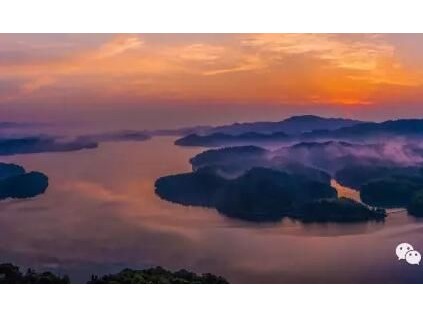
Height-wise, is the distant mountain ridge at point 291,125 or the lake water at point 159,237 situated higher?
the distant mountain ridge at point 291,125

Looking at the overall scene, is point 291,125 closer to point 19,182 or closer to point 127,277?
point 127,277

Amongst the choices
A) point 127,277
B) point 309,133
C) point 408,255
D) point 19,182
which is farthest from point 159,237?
point 408,255

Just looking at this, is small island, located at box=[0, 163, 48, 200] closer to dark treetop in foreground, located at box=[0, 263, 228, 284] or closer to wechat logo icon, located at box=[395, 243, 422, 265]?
dark treetop in foreground, located at box=[0, 263, 228, 284]

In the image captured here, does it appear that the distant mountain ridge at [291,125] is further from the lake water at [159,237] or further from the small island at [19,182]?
the small island at [19,182]

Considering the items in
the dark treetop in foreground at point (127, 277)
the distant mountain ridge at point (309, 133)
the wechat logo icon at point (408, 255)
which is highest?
the distant mountain ridge at point (309, 133)

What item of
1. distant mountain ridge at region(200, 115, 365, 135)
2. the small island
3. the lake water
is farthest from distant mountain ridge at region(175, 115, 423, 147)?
the small island

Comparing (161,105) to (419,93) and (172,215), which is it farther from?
(419,93)

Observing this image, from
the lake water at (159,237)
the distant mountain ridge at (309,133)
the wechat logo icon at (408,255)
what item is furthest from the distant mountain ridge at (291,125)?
the wechat logo icon at (408,255)
